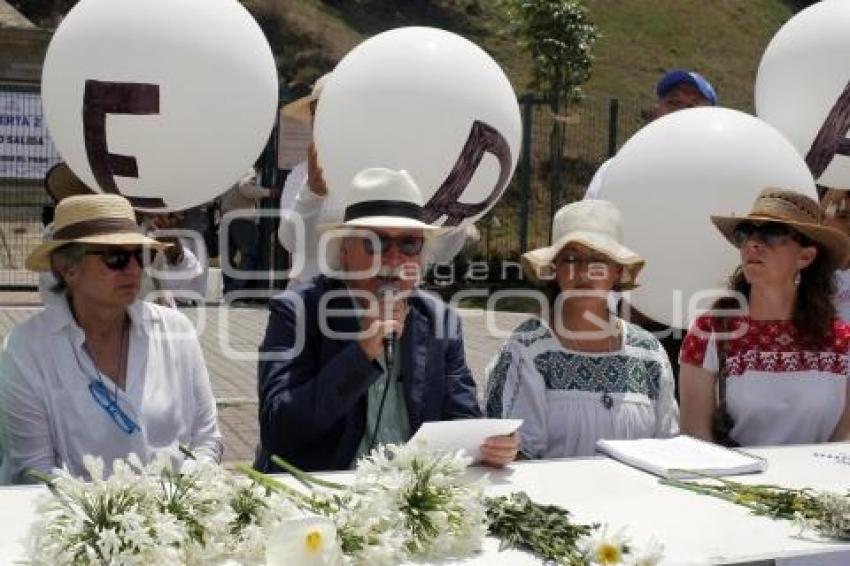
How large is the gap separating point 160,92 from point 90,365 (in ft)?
3.60

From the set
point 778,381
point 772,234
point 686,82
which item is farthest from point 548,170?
point 778,381

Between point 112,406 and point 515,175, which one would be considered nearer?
point 112,406

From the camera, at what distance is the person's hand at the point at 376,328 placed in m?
2.67

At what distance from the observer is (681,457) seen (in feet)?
9.34

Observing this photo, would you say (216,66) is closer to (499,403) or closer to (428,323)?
(428,323)

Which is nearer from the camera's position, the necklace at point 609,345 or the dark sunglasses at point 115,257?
the dark sunglasses at point 115,257

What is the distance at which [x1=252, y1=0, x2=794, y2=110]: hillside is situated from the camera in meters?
31.4

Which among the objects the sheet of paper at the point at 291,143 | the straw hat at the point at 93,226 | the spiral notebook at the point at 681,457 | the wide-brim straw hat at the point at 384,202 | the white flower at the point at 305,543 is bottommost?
the sheet of paper at the point at 291,143

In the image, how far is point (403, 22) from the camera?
120 feet

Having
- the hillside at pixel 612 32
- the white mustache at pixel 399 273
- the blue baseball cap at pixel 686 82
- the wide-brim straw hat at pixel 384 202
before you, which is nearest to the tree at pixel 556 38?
the hillside at pixel 612 32

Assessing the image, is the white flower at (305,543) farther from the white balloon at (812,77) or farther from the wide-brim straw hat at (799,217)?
the white balloon at (812,77)

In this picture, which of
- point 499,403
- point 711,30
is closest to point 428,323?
point 499,403

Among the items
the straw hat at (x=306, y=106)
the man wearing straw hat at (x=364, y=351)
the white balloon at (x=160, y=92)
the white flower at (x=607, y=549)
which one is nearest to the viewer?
the white flower at (x=607, y=549)

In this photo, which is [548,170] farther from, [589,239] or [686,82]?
[589,239]
